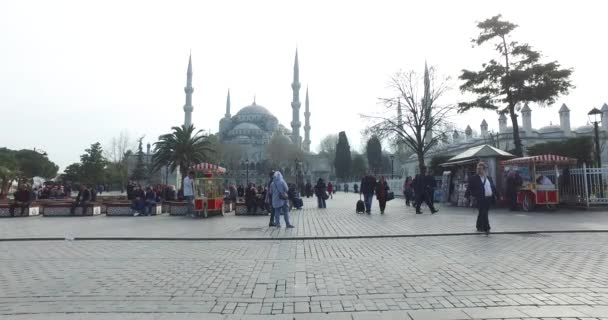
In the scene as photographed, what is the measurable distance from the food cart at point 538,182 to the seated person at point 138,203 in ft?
50.1

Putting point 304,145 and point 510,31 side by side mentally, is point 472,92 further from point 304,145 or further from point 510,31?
point 304,145

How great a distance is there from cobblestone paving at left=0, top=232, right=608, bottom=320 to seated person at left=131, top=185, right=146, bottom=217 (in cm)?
921

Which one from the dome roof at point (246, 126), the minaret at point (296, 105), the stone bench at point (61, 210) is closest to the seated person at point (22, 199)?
the stone bench at point (61, 210)

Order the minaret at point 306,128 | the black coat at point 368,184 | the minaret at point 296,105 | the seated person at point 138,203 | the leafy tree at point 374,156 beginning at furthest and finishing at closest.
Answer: the minaret at point 306,128 < the minaret at point 296,105 < the leafy tree at point 374,156 < the seated person at point 138,203 < the black coat at point 368,184

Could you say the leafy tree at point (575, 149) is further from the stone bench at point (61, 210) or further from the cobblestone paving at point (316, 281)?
the stone bench at point (61, 210)

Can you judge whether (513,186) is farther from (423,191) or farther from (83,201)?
(83,201)

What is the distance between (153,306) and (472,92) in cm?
2525

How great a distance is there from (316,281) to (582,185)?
1518cm

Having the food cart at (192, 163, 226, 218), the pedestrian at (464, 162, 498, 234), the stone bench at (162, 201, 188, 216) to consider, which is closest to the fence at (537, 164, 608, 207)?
the pedestrian at (464, 162, 498, 234)

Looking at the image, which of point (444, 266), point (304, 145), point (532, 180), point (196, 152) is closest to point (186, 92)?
point (304, 145)

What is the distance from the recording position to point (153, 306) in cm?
440

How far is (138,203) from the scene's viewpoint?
58.4 feet

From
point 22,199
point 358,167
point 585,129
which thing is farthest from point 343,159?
point 22,199

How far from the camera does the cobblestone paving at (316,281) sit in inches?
164
